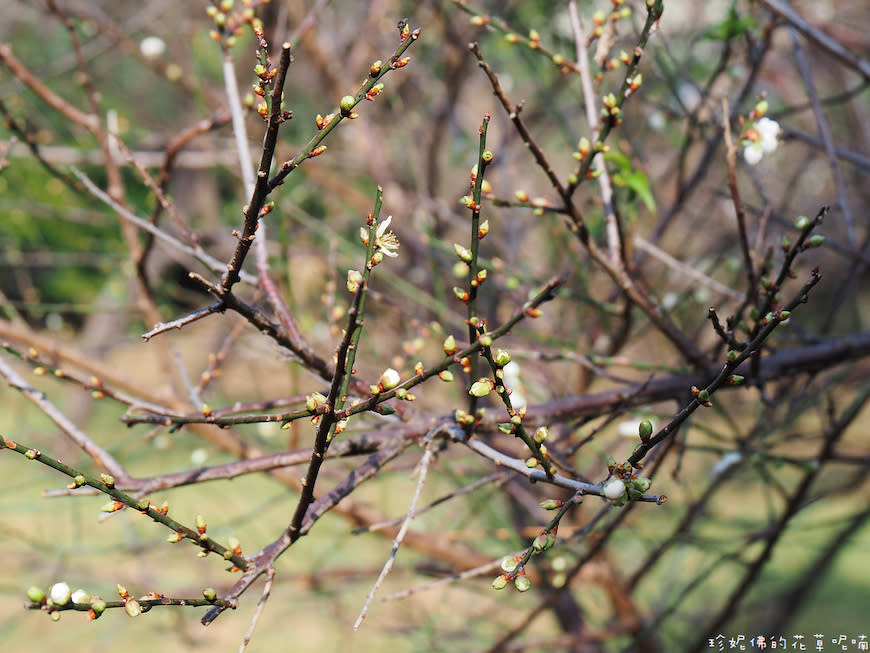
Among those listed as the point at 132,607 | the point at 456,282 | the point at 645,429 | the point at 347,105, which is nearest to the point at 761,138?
the point at 645,429

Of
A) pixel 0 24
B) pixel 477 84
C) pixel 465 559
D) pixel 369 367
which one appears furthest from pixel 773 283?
pixel 0 24

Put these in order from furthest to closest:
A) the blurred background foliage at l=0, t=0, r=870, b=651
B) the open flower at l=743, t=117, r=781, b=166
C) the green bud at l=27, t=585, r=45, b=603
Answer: the blurred background foliage at l=0, t=0, r=870, b=651, the open flower at l=743, t=117, r=781, b=166, the green bud at l=27, t=585, r=45, b=603

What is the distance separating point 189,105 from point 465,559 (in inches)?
127

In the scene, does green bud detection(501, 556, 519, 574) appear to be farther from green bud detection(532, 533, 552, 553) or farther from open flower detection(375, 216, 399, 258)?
open flower detection(375, 216, 399, 258)

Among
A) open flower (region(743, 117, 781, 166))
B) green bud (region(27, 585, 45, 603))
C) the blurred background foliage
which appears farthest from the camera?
the blurred background foliage

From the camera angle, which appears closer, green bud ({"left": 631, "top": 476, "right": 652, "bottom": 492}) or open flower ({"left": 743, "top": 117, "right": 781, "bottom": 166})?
green bud ({"left": 631, "top": 476, "right": 652, "bottom": 492})

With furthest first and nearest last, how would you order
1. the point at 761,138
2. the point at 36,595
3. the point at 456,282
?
the point at 456,282 → the point at 761,138 → the point at 36,595

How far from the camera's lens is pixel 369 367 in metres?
2.22

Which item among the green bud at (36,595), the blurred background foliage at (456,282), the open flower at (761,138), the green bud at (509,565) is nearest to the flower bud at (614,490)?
the green bud at (509,565)

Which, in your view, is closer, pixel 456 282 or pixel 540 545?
pixel 540 545

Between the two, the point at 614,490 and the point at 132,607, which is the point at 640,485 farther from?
the point at 132,607

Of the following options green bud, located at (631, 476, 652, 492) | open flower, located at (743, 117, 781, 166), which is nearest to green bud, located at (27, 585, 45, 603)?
green bud, located at (631, 476, 652, 492)

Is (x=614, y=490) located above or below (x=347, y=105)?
below

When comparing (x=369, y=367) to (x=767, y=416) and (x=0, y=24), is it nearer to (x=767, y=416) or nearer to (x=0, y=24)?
(x=767, y=416)
